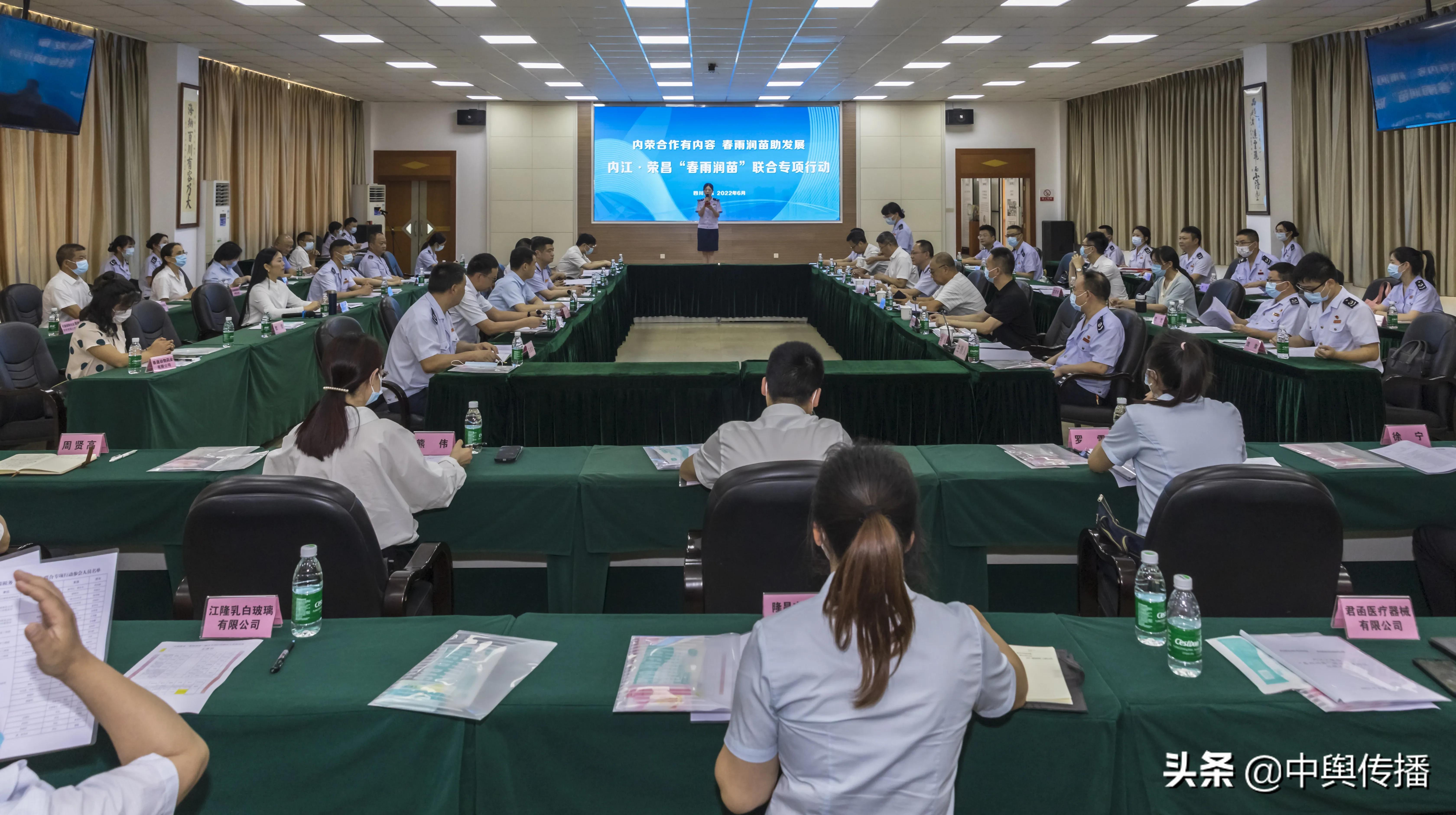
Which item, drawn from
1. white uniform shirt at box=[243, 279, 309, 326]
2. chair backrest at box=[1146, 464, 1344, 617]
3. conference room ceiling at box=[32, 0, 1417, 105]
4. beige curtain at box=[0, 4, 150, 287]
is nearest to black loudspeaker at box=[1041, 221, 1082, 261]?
conference room ceiling at box=[32, 0, 1417, 105]

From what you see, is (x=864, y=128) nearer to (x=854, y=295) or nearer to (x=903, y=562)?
(x=854, y=295)

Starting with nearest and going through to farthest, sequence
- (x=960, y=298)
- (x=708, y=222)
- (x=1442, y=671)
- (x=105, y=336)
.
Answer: (x=1442, y=671), (x=105, y=336), (x=960, y=298), (x=708, y=222)

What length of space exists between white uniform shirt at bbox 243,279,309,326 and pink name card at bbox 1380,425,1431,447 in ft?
20.3

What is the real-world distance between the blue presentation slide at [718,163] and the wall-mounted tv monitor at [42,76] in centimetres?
855

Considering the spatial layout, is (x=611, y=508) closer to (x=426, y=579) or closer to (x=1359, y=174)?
(x=426, y=579)

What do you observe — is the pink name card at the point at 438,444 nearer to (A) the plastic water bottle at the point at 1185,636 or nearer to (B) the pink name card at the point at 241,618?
(B) the pink name card at the point at 241,618

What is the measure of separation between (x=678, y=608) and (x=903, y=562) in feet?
6.79

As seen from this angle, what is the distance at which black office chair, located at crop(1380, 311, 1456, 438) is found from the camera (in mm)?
4859

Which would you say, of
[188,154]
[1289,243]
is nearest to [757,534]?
[1289,243]

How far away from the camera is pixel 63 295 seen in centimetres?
716

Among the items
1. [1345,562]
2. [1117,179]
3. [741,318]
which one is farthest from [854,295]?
[1117,179]

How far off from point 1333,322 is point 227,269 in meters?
8.05

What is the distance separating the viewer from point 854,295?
8734 millimetres

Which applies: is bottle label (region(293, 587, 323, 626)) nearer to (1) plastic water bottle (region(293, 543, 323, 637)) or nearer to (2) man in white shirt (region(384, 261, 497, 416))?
(1) plastic water bottle (region(293, 543, 323, 637))
